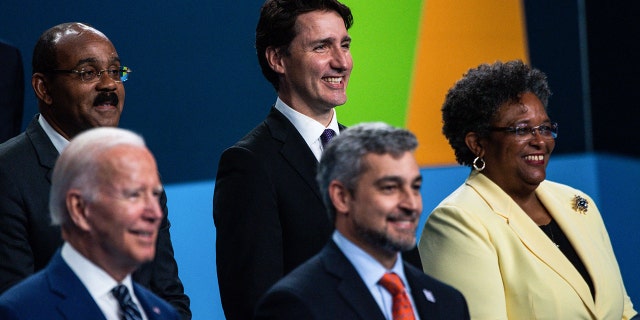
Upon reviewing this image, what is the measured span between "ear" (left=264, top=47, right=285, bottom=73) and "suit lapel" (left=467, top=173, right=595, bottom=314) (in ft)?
2.33

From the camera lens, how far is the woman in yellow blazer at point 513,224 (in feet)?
10.9

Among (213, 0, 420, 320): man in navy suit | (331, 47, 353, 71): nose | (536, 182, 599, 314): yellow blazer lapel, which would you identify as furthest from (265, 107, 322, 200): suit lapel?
(536, 182, 599, 314): yellow blazer lapel

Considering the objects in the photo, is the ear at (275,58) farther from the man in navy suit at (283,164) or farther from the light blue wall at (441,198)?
the light blue wall at (441,198)

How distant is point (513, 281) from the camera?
11.0 feet

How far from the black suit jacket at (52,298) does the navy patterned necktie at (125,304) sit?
0.18 ft

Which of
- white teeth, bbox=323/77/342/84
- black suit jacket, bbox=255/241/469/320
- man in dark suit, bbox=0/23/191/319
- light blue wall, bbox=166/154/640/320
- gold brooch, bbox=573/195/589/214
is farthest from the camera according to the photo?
light blue wall, bbox=166/154/640/320

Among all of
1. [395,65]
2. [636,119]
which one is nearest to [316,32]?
[395,65]

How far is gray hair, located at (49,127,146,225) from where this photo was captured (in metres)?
2.32

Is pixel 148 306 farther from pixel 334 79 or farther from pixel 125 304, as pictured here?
pixel 334 79

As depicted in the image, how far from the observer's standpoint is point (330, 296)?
2535 mm

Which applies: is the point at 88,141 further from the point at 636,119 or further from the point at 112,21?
the point at 636,119

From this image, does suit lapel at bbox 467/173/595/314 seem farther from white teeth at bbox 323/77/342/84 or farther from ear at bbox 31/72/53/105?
ear at bbox 31/72/53/105

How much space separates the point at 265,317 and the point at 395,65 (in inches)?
112

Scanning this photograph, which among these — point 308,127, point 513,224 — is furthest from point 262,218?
point 513,224
